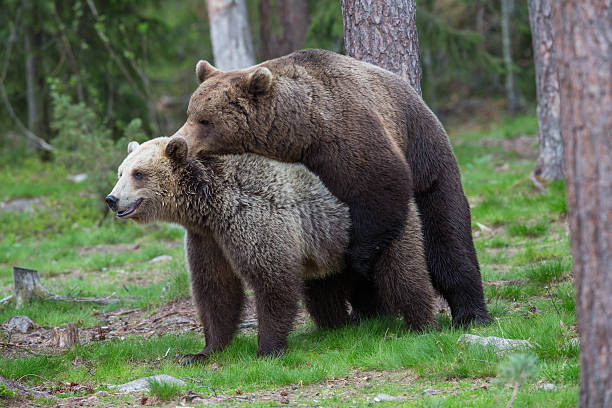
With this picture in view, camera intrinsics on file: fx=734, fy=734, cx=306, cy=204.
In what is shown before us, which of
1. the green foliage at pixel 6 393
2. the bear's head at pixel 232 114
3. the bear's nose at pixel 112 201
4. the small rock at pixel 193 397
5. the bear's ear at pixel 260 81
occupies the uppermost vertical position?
the bear's ear at pixel 260 81

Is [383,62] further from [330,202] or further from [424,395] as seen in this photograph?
[424,395]

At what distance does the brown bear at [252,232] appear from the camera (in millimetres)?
5867

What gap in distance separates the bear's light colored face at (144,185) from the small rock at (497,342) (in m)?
2.68

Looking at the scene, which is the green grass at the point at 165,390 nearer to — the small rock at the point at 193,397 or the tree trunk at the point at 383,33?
the small rock at the point at 193,397

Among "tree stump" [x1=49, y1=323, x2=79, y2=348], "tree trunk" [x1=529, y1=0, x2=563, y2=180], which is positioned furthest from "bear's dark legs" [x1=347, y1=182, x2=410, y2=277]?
"tree trunk" [x1=529, y1=0, x2=563, y2=180]

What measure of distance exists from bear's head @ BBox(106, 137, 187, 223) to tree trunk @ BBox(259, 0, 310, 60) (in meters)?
10.1

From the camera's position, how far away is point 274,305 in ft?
19.2

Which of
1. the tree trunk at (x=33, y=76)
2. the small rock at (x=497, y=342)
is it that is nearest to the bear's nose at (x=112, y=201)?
the small rock at (x=497, y=342)

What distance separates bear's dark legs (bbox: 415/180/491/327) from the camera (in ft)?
21.0

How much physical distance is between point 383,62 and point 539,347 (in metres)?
3.30

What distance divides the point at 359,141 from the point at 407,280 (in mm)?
1280

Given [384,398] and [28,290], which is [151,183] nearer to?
[384,398]

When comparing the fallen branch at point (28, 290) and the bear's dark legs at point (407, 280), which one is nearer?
the bear's dark legs at point (407, 280)

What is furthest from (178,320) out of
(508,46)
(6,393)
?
(508,46)
